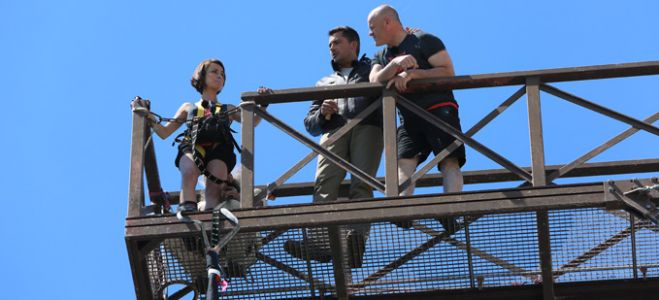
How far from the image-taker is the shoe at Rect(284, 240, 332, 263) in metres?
11.3

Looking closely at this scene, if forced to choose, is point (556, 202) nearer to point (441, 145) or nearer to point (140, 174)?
point (441, 145)

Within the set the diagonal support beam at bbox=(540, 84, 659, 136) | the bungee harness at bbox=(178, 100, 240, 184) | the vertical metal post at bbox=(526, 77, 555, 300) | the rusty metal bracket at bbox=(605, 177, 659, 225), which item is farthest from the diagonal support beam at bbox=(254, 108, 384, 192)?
the rusty metal bracket at bbox=(605, 177, 659, 225)

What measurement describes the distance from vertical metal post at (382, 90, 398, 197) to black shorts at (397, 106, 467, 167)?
401 millimetres

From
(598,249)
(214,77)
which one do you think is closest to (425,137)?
(598,249)

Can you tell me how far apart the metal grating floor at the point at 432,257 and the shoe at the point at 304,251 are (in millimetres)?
30

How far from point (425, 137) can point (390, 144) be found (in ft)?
2.32

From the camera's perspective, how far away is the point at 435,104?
11.5m

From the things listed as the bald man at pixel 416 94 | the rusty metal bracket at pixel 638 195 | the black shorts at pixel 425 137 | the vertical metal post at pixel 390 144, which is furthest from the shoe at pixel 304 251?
the rusty metal bracket at pixel 638 195

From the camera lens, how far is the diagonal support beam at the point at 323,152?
36.4ft

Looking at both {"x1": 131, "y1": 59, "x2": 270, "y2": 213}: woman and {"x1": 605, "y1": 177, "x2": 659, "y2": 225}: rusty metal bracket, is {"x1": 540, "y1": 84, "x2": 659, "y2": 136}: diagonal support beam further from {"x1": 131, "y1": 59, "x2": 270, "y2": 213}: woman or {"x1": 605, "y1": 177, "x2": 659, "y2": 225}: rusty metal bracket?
{"x1": 131, "y1": 59, "x2": 270, "y2": 213}: woman

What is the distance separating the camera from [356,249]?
11.4 metres

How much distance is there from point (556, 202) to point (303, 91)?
2423mm

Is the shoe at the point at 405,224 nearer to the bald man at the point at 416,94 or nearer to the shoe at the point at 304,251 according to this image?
the bald man at the point at 416,94

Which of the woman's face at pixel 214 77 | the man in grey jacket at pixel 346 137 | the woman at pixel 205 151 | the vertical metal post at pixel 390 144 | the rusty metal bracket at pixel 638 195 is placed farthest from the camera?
the woman's face at pixel 214 77
